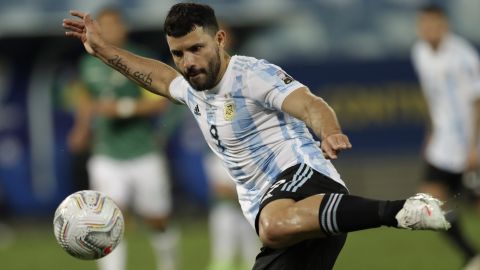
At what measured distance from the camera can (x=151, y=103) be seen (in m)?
10.4

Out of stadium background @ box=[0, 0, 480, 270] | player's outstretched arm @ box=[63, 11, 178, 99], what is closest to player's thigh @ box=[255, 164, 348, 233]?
player's outstretched arm @ box=[63, 11, 178, 99]

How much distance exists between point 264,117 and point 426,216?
4.07 ft

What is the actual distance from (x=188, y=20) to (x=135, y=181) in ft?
15.7

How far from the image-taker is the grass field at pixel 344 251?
11.7m

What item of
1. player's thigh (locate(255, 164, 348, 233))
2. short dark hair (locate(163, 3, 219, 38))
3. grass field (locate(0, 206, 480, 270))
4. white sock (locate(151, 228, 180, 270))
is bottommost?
grass field (locate(0, 206, 480, 270))

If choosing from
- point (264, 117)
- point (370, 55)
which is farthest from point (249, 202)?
point (370, 55)

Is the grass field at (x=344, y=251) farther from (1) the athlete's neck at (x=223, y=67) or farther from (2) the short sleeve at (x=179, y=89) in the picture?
(1) the athlete's neck at (x=223, y=67)

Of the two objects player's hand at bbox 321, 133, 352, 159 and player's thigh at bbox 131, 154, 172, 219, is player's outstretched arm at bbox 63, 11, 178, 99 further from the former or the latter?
player's thigh at bbox 131, 154, 172, 219

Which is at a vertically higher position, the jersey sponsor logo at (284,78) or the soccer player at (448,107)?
the jersey sponsor logo at (284,78)

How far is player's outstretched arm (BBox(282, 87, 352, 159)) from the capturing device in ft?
17.4

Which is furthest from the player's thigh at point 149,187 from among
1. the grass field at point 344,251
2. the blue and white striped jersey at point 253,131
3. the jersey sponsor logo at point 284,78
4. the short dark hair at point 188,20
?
the jersey sponsor logo at point 284,78

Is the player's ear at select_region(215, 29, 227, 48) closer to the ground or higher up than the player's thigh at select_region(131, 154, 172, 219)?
higher up

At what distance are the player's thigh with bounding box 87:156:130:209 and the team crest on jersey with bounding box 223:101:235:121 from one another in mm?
4433

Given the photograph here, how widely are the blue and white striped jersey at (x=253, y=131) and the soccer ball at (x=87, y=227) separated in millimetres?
829
